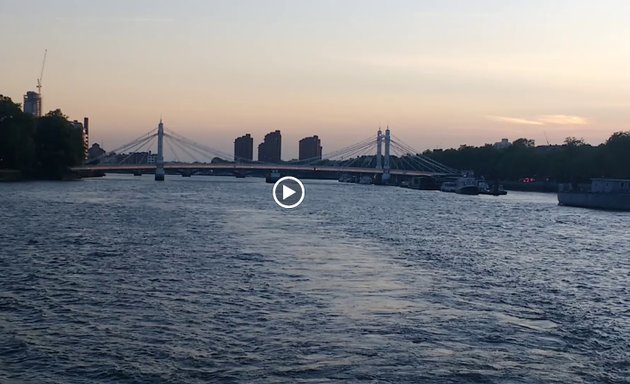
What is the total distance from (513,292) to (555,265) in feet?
19.2

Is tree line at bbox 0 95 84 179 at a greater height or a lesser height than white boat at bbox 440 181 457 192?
greater

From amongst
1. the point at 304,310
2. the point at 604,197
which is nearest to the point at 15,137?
the point at 604,197

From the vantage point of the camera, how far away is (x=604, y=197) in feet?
216

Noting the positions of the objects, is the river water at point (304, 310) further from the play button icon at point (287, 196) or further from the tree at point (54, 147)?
the tree at point (54, 147)

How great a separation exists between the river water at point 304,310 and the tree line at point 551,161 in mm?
76972

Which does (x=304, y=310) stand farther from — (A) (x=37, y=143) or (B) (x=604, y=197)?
(A) (x=37, y=143)

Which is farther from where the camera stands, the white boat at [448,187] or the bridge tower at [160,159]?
the bridge tower at [160,159]

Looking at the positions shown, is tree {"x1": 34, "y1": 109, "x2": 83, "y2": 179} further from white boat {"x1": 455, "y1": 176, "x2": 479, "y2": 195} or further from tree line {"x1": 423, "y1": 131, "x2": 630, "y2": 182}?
tree line {"x1": 423, "y1": 131, "x2": 630, "y2": 182}

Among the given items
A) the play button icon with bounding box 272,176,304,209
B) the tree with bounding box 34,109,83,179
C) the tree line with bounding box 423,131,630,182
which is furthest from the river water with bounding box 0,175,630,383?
the tree line with bounding box 423,131,630,182

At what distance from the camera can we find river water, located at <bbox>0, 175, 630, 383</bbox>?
1082cm

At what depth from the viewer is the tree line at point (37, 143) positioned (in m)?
84.3

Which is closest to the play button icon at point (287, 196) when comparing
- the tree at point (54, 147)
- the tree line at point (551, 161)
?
the tree at point (54, 147)

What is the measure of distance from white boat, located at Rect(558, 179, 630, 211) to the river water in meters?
37.1

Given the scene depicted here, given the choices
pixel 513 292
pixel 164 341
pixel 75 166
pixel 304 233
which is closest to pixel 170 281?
pixel 164 341
